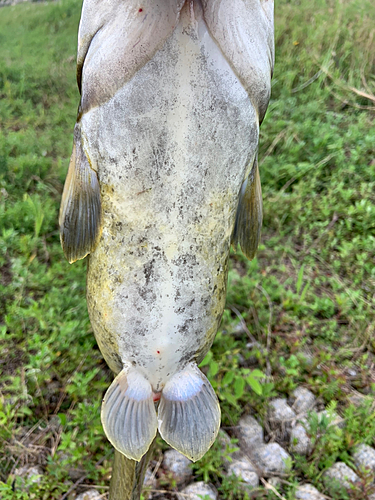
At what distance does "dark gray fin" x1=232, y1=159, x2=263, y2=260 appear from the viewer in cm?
103

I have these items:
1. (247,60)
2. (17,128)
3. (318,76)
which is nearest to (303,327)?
(247,60)

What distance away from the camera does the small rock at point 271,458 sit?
2.02 m

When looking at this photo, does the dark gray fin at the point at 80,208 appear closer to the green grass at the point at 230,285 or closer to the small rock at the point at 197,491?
the green grass at the point at 230,285

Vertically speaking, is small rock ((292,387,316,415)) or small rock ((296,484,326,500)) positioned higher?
small rock ((296,484,326,500))

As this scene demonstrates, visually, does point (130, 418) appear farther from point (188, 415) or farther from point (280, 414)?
point (280, 414)

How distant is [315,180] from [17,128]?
241 centimetres

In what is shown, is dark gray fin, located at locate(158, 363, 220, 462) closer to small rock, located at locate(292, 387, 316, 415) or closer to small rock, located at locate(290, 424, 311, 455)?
small rock, located at locate(290, 424, 311, 455)

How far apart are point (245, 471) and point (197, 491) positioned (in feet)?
0.86

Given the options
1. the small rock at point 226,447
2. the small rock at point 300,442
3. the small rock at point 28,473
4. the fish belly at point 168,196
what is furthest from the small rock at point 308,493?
the fish belly at point 168,196

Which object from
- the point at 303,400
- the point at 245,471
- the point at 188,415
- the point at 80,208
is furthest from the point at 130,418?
the point at 303,400

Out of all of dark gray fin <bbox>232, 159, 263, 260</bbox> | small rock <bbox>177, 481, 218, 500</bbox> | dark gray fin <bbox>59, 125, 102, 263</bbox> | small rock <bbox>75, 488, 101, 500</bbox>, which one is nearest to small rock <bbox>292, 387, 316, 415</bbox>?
small rock <bbox>177, 481, 218, 500</bbox>

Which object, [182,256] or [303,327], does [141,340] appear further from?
[303,327]

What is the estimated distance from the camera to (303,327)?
8.46 feet

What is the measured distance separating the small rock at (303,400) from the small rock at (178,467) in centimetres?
71
